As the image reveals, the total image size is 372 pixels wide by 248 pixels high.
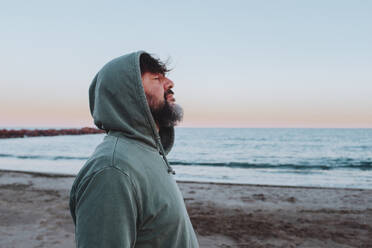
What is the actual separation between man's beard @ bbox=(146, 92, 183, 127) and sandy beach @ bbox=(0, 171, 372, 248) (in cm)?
391

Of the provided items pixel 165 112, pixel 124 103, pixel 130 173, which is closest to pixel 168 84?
pixel 165 112

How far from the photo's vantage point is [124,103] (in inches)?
53.2

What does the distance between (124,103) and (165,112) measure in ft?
0.90

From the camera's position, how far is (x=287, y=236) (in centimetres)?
535

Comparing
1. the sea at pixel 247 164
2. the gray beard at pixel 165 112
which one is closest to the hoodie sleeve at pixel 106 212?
the gray beard at pixel 165 112

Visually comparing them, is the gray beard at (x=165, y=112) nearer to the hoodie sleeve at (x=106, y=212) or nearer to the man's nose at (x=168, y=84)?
the man's nose at (x=168, y=84)

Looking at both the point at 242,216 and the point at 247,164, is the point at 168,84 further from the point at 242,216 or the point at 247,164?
the point at 247,164

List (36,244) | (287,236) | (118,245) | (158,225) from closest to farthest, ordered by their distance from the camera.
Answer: (118,245), (158,225), (36,244), (287,236)

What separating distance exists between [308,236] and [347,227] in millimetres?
1148

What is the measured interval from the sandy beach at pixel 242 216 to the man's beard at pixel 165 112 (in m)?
3.91

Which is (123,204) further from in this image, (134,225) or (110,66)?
(110,66)

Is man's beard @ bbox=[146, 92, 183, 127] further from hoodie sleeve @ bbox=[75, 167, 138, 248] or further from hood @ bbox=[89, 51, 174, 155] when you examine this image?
hoodie sleeve @ bbox=[75, 167, 138, 248]

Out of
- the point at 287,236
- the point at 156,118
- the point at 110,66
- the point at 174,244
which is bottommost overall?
the point at 287,236

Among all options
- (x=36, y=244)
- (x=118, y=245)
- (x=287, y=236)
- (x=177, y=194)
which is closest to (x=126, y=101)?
(x=177, y=194)
